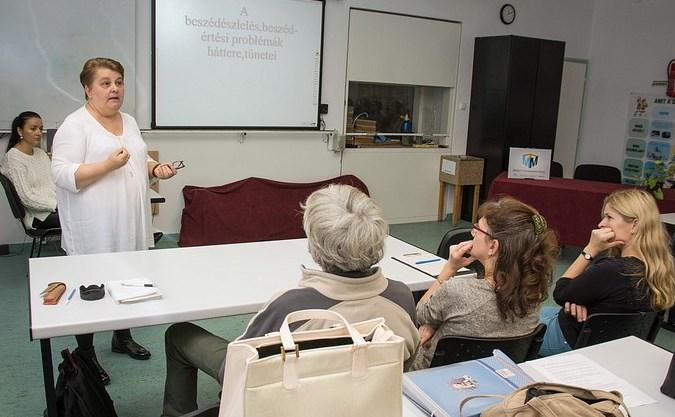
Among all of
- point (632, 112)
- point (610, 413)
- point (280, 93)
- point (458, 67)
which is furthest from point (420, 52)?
point (610, 413)

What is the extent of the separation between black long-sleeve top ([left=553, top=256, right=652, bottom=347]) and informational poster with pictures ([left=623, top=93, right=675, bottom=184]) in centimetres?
524

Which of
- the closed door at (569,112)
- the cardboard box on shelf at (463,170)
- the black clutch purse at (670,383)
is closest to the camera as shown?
the black clutch purse at (670,383)

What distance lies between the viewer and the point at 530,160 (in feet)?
18.8

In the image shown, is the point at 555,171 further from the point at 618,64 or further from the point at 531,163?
the point at 618,64

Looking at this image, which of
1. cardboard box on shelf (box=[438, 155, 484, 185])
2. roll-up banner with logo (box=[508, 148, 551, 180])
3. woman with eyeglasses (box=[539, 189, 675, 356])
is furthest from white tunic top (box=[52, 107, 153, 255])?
cardboard box on shelf (box=[438, 155, 484, 185])

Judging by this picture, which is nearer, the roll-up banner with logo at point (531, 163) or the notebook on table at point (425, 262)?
the notebook on table at point (425, 262)

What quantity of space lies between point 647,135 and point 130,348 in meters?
6.42

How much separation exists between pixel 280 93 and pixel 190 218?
1439mm

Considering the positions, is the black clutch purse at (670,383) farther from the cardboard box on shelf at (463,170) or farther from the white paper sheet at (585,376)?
the cardboard box on shelf at (463,170)

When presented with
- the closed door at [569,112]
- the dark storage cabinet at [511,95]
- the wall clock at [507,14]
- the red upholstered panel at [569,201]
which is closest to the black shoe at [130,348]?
the red upholstered panel at [569,201]

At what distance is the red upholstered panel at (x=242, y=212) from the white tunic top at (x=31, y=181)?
1160mm

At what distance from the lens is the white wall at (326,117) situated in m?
5.04

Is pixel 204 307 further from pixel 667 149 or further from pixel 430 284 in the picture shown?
pixel 667 149

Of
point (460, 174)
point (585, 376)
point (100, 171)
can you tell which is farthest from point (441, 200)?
point (585, 376)
